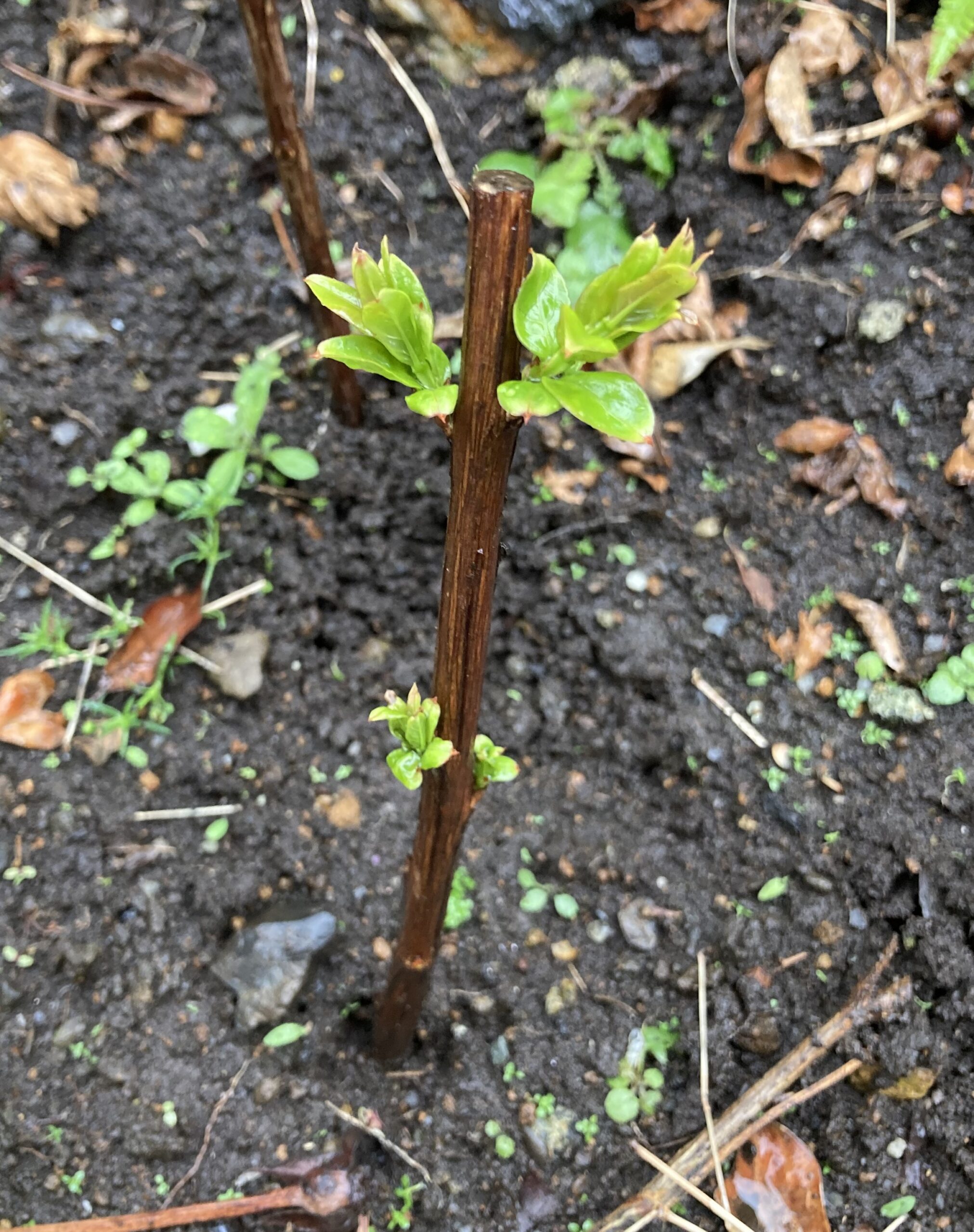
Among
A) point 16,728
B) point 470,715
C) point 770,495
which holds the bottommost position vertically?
point 16,728

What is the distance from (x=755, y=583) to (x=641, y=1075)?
1.10 metres

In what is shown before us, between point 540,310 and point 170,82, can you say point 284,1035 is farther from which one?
point 170,82

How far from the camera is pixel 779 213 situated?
7.19 ft

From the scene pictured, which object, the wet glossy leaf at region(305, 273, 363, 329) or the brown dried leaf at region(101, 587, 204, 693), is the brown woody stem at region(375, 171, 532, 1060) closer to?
the wet glossy leaf at region(305, 273, 363, 329)

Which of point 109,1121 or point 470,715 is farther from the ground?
point 470,715

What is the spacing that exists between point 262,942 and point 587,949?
2.29 ft

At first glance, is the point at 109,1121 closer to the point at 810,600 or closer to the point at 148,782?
the point at 148,782

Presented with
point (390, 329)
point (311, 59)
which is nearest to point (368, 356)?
point (390, 329)

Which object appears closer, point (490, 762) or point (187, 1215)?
point (490, 762)

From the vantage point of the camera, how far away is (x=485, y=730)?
202 centimetres

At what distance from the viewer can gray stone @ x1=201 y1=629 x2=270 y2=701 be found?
2014 millimetres

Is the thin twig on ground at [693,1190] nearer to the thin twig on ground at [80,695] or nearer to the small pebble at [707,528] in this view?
the small pebble at [707,528]

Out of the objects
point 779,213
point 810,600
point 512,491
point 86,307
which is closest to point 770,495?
point 810,600

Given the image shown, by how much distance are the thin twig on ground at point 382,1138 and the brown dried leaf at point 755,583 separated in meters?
1.38
